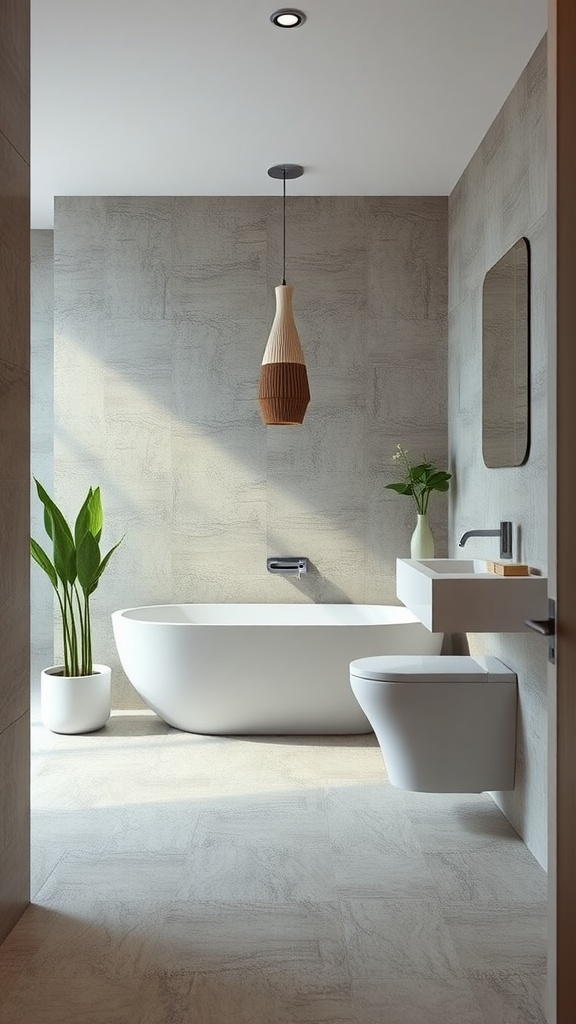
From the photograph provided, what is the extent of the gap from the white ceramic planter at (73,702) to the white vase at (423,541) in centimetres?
170

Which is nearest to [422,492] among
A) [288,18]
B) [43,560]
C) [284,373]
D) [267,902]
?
[284,373]

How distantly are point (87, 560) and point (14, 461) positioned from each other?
199cm

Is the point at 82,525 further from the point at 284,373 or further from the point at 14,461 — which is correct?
the point at 14,461

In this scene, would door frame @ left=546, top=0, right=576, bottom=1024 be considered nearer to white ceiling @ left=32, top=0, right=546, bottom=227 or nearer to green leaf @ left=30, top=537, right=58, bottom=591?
white ceiling @ left=32, top=0, right=546, bottom=227

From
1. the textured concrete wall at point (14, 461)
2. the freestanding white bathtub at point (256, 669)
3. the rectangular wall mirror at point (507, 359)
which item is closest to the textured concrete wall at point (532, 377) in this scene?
the rectangular wall mirror at point (507, 359)

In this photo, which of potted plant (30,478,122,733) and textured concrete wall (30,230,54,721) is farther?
textured concrete wall (30,230,54,721)

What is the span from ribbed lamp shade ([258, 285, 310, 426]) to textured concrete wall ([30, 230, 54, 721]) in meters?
2.02

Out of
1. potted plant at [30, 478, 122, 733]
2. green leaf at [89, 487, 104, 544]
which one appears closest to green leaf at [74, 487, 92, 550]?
potted plant at [30, 478, 122, 733]

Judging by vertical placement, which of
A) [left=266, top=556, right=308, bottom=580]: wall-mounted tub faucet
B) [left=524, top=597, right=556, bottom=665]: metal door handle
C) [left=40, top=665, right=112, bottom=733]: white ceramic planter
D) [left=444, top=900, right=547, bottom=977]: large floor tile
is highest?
[left=524, top=597, right=556, bottom=665]: metal door handle

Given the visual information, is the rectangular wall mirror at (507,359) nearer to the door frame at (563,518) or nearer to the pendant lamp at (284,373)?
the pendant lamp at (284,373)

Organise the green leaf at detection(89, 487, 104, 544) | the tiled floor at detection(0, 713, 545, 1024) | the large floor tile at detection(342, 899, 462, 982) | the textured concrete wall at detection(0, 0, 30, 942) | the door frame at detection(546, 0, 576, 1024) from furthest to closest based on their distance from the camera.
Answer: the green leaf at detection(89, 487, 104, 544) → the textured concrete wall at detection(0, 0, 30, 942) → the large floor tile at detection(342, 899, 462, 982) → the tiled floor at detection(0, 713, 545, 1024) → the door frame at detection(546, 0, 576, 1024)

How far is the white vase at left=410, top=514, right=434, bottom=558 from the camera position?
4.80 metres

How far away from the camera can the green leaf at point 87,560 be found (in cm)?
447

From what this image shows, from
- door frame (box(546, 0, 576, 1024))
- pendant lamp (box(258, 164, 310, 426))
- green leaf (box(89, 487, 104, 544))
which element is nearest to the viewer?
door frame (box(546, 0, 576, 1024))
